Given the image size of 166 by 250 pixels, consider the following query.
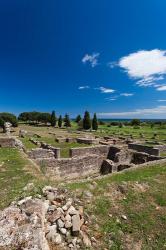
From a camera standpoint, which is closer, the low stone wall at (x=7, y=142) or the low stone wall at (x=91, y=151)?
the low stone wall at (x=7, y=142)

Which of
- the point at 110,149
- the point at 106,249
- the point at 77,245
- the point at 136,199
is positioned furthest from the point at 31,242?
the point at 110,149

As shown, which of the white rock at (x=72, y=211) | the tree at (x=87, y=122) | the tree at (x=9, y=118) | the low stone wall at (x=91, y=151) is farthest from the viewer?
the tree at (x=87, y=122)

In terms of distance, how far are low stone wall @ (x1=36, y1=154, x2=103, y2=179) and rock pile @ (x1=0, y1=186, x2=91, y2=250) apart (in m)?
7.79

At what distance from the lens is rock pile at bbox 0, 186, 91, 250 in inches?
206

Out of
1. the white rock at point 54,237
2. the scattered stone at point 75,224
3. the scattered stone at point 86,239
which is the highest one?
the scattered stone at point 75,224

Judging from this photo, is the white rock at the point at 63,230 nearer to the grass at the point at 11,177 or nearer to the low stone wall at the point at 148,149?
the grass at the point at 11,177

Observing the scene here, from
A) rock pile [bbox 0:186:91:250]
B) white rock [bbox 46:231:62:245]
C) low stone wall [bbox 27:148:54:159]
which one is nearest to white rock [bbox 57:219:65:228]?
rock pile [bbox 0:186:91:250]

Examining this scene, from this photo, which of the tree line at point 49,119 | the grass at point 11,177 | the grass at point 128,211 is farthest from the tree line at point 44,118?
the grass at point 128,211

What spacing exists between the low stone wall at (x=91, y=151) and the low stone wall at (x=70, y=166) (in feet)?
9.82

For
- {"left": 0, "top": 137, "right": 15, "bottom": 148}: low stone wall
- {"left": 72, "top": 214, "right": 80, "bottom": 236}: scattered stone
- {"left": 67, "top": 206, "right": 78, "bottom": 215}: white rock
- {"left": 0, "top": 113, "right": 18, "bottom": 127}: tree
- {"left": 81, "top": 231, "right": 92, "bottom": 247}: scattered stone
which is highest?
{"left": 0, "top": 113, "right": 18, "bottom": 127}: tree

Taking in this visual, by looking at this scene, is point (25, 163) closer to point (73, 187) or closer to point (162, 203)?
point (73, 187)

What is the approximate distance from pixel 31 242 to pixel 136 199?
572 cm

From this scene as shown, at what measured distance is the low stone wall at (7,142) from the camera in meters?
18.9

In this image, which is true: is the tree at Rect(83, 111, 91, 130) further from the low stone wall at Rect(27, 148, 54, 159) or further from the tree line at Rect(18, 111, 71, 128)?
the low stone wall at Rect(27, 148, 54, 159)
